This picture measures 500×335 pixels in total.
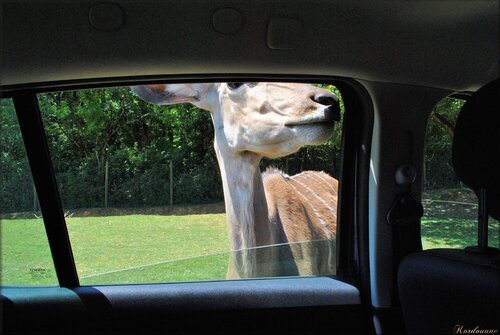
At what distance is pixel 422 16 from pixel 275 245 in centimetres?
161

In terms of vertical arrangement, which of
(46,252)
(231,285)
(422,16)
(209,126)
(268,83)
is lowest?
(231,285)

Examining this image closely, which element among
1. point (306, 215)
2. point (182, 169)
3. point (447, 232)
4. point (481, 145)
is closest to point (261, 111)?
point (182, 169)

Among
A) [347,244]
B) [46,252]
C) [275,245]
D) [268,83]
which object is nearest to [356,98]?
[268,83]

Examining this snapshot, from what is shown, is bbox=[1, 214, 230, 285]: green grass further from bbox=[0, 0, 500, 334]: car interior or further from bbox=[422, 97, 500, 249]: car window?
bbox=[422, 97, 500, 249]: car window

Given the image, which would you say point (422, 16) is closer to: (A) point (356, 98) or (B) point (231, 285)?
(A) point (356, 98)

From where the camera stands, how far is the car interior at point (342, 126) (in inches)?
77.8

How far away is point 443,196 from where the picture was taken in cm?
291

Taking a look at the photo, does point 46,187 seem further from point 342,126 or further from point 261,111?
point 342,126

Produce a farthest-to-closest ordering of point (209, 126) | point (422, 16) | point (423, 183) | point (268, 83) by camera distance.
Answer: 1. point (209, 126)
2. point (268, 83)
3. point (423, 183)
4. point (422, 16)

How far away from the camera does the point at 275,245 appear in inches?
134

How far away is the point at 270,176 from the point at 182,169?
880mm

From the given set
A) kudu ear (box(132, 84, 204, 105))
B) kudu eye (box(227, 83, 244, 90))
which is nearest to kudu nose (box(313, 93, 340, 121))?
kudu eye (box(227, 83, 244, 90))

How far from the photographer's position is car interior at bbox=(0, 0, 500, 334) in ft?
6.48

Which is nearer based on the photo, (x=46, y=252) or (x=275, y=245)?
(x=46, y=252)
